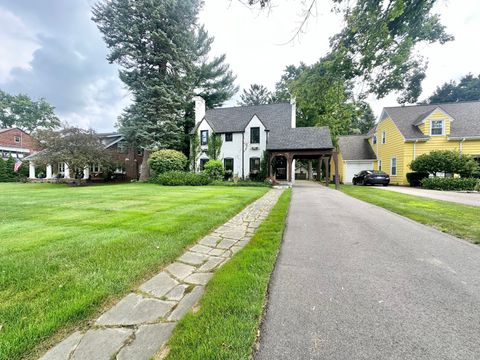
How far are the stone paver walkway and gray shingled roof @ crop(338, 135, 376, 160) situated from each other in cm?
2536

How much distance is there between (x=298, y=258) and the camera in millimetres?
3523

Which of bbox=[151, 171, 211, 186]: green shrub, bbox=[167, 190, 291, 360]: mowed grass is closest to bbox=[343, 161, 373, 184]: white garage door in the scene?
bbox=[151, 171, 211, 186]: green shrub

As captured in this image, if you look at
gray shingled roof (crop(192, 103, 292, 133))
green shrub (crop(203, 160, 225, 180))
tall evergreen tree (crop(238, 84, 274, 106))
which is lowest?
green shrub (crop(203, 160, 225, 180))

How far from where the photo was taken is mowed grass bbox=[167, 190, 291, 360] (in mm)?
1586

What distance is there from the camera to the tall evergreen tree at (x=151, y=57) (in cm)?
1889

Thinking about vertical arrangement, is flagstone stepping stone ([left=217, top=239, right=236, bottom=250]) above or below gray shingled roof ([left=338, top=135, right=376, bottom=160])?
below

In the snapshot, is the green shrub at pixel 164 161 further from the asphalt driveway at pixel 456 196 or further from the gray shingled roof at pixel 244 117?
the asphalt driveway at pixel 456 196

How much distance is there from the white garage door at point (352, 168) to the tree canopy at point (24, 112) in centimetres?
5555

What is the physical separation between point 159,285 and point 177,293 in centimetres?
33

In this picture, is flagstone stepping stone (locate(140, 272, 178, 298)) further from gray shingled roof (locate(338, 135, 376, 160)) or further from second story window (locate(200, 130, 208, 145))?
gray shingled roof (locate(338, 135, 376, 160))

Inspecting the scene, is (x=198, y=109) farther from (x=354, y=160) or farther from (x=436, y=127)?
(x=436, y=127)

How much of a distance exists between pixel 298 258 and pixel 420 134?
23.0 metres

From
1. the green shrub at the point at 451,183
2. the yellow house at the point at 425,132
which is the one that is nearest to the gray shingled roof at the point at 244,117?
the yellow house at the point at 425,132

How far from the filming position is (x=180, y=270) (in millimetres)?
3119
